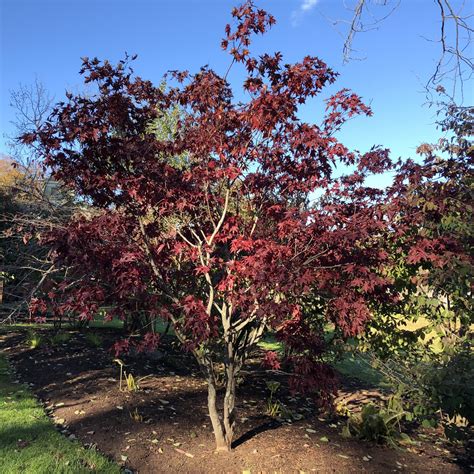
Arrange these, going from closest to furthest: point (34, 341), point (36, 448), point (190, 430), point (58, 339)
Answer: point (36, 448) < point (190, 430) < point (34, 341) < point (58, 339)

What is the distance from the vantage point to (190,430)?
14.2ft

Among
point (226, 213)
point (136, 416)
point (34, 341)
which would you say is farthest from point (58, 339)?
point (226, 213)

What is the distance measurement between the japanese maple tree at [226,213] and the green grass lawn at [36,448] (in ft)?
3.37

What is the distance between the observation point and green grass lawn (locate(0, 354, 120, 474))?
10.8 ft

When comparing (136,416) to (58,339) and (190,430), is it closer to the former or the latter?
(190,430)

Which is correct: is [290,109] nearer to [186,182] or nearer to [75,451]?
[186,182]

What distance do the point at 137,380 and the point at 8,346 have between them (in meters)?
3.85

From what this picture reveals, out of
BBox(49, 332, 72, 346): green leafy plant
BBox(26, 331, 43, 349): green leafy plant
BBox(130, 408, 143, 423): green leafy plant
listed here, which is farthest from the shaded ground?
BBox(49, 332, 72, 346): green leafy plant

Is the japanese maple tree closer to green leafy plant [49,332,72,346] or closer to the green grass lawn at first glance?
the green grass lawn

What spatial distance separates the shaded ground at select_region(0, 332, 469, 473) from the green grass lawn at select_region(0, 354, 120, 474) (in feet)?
0.59

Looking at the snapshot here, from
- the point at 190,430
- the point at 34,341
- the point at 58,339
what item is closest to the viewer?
the point at 190,430

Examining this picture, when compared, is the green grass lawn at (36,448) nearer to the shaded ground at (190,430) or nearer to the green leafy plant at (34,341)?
the shaded ground at (190,430)

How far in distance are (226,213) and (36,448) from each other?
2.61 meters

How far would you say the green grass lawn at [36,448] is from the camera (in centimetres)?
330
